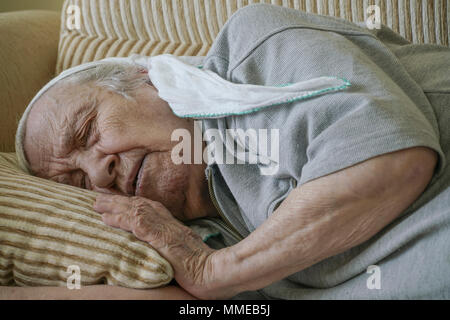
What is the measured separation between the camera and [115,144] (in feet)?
3.30

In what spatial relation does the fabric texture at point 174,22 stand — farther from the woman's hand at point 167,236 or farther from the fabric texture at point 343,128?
the woman's hand at point 167,236

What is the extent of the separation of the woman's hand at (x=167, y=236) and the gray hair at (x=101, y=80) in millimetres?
284

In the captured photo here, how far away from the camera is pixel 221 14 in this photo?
1.58m

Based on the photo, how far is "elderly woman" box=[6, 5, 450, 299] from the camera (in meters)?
0.74

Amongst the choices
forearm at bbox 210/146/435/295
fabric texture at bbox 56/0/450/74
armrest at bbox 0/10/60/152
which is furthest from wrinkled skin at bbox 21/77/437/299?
fabric texture at bbox 56/0/450/74

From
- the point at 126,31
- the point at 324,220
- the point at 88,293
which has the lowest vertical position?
the point at 88,293

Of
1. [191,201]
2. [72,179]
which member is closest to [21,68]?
[72,179]

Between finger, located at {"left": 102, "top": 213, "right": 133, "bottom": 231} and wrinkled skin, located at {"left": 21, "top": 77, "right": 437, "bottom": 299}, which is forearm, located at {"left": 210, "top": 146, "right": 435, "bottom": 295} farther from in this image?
finger, located at {"left": 102, "top": 213, "right": 133, "bottom": 231}

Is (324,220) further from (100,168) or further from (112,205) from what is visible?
(100,168)

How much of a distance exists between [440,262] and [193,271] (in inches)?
17.4

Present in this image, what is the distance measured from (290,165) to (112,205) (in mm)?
377

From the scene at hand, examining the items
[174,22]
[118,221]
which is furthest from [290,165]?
[174,22]

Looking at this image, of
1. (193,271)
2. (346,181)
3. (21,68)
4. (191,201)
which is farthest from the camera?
(21,68)
